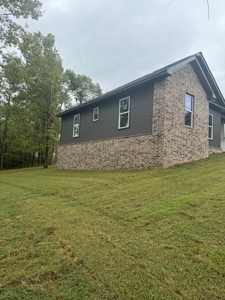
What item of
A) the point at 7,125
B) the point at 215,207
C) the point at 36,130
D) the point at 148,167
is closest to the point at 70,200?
the point at 215,207

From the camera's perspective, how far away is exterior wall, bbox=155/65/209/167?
960cm

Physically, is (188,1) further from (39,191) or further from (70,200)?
(39,191)

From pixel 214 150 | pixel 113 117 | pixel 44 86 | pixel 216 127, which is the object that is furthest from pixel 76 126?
pixel 216 127

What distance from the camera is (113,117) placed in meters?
12.2

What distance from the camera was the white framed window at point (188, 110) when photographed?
11.0 meters

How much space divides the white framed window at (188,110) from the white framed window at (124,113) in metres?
3.14

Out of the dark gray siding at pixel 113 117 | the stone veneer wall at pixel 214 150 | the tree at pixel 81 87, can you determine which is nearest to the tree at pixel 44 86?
the dark gray siding at pixel 113 117

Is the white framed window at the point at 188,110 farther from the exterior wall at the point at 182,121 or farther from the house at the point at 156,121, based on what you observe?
the exterior wall at the point at 182,121

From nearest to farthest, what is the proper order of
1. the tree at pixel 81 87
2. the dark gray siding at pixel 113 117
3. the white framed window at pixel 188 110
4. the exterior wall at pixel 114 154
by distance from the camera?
the exterior wall at pixel 114 154 → the dark gray siding at pixel 113 117 → the white framed window at pixel 188 110 → the tree at pixel 81 87

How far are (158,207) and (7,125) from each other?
27576mm

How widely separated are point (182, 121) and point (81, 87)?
80.5ft

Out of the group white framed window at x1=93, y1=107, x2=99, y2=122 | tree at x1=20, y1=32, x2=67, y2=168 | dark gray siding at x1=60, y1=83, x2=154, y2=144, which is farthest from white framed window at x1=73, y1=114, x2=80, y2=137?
tree at x1=20, y1=32, x2=67, y2=168

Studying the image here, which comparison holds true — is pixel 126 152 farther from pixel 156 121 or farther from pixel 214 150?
pixel 214 150

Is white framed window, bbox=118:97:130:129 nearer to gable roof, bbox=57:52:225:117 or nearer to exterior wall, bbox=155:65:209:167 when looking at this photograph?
gable roof, bbox=57:52:225:117
